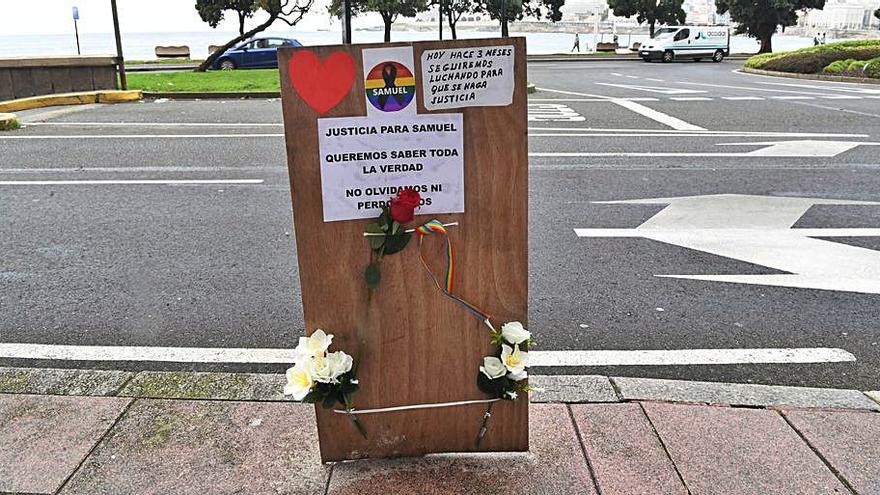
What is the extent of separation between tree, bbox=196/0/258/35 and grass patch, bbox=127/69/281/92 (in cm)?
693

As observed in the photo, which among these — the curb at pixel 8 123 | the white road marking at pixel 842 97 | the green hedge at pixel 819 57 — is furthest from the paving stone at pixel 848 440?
the green hedge at pixel 819 57

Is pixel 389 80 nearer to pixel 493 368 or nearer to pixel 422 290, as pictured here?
pixel 422 290

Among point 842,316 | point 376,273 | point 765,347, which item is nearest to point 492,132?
point 376,273

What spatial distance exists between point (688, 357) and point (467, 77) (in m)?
2.13

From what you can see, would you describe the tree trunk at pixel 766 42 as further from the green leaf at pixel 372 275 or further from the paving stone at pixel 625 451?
the green leaf at pixel 372 275

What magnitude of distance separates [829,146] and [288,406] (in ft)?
30.3

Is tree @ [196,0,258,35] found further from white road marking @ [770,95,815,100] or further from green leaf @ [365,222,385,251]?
green leaf @ [365,222,385,251]

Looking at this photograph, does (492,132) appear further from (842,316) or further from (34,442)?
(842,316)

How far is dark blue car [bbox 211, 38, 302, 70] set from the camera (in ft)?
90.3

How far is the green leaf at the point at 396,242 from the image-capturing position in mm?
2436

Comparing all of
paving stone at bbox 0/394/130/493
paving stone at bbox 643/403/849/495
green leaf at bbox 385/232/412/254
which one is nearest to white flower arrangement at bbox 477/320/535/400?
green leaf at bbox 385/232/412/254

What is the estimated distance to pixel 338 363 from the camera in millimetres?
2494

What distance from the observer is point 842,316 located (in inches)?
167

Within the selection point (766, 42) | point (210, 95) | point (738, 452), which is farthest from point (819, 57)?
point (738, 452)
